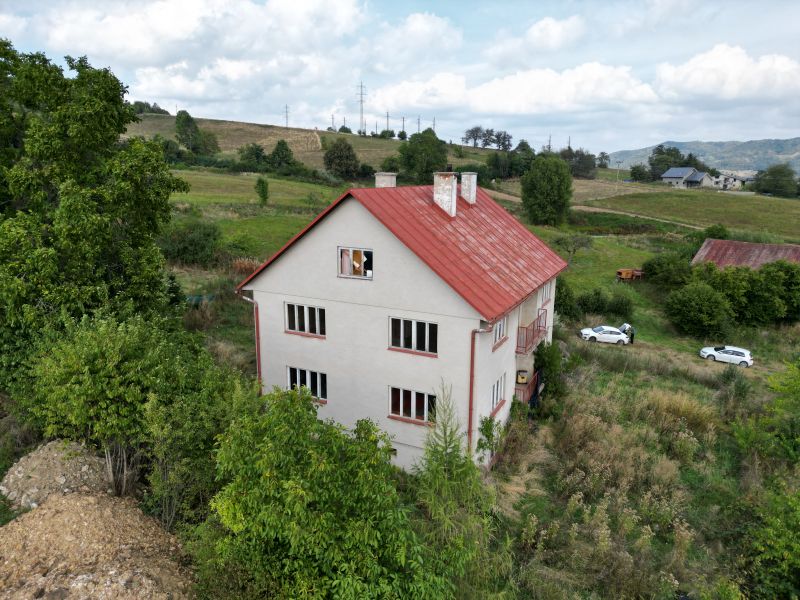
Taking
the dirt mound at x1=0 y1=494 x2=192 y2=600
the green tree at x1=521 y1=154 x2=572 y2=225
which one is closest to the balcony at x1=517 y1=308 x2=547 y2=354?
the dirt mound at x1=0 y1=494 x2=192 y2=600

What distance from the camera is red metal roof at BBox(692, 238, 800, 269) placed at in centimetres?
4941

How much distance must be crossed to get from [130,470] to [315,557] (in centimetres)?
706

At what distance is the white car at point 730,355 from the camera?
116 ft

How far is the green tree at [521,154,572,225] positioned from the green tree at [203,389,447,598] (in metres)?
70.5

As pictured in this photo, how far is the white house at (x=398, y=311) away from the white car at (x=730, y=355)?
19.7 meters

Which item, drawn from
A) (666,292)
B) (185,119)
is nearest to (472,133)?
(185,119)

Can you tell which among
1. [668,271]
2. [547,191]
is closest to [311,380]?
[668,271]

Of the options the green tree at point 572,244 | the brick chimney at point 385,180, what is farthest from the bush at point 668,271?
the brick chimney at point 385,180

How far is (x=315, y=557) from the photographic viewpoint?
10008mm

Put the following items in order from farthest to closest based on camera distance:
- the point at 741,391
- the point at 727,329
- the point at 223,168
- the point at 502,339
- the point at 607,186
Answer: the point at 607,186 → the point at 223,168 → the point at 727,329 → the point at 741,391 → the point at 502,339

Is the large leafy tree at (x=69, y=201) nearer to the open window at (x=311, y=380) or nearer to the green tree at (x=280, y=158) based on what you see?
the open window at (x=311, y=380)

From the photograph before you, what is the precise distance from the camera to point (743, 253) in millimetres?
51594

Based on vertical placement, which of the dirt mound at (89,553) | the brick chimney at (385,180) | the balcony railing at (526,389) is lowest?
the balcony railing at (526,389)

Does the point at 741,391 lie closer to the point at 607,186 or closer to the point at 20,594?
the point at 20,594
